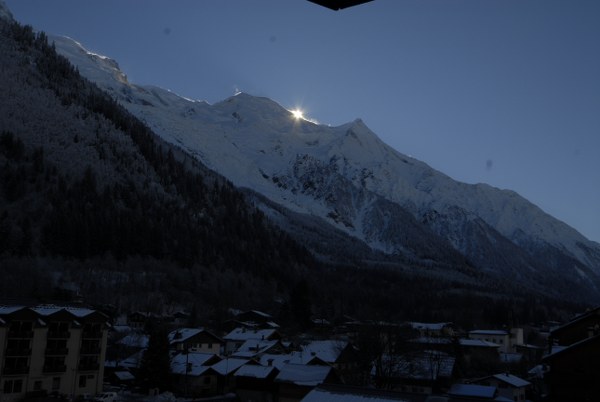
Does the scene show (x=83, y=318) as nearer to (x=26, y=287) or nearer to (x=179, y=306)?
(x=26, y=287)

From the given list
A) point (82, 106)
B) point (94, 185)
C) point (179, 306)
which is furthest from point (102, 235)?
point (82, 106)

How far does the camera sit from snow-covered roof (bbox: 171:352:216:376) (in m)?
57.7

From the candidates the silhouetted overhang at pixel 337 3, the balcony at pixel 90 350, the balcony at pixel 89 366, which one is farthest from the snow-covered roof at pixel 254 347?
the silhouetted overhang at pixel 337 3

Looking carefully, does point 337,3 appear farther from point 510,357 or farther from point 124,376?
point 510,357

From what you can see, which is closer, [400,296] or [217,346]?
[217,346]

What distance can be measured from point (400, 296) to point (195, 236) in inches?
2225

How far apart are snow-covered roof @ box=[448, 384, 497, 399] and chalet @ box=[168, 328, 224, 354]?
101 feet

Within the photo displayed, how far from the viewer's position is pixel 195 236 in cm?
15950

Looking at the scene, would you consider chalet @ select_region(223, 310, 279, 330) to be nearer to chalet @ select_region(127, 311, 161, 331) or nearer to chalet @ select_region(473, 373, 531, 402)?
chalet @ select_region(127, 311, 161, 331)

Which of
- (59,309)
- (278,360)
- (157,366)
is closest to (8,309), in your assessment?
(59,309)

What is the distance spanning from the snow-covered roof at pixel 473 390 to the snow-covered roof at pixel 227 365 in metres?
20.4

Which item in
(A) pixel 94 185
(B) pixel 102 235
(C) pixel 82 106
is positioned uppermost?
(C) pixel 82 106

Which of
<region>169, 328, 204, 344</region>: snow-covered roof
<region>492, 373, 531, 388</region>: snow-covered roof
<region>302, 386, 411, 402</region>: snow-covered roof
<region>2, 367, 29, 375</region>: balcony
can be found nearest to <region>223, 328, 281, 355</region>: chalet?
<region>169, 328, 204, 344</region>: snow-covered roof

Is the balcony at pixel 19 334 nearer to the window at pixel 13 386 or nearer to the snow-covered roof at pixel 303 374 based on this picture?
the window at pixel 13 386
